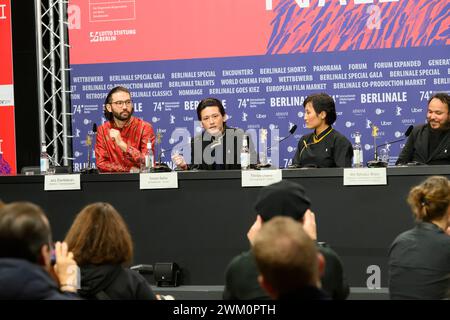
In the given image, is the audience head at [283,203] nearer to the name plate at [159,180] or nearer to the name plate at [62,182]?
the name plate at [159,180]

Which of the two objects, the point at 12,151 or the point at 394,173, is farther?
the point at 12,151

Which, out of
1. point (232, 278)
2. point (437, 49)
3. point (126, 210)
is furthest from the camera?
point (437, 49)

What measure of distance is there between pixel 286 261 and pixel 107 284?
3.63 ft

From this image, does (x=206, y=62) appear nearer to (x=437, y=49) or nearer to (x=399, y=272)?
(x=437, y=49)

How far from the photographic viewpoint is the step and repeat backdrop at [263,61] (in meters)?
6.42

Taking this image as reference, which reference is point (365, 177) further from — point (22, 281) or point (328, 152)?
point (22, 281)

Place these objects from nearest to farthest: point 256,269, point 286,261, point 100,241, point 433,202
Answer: point 286,261, point 256,269, point 100,241, point 433,202

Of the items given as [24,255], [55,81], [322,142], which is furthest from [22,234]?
[55,81]

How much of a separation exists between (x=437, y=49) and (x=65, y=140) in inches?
127

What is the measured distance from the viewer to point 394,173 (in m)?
4.52

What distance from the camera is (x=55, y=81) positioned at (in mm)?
7004

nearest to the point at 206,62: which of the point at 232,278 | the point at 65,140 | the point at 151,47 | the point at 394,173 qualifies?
the point at 151,47

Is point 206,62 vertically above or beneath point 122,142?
above

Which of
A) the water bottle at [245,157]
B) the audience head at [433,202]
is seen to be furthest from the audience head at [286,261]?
the water bottle at [245,157]
